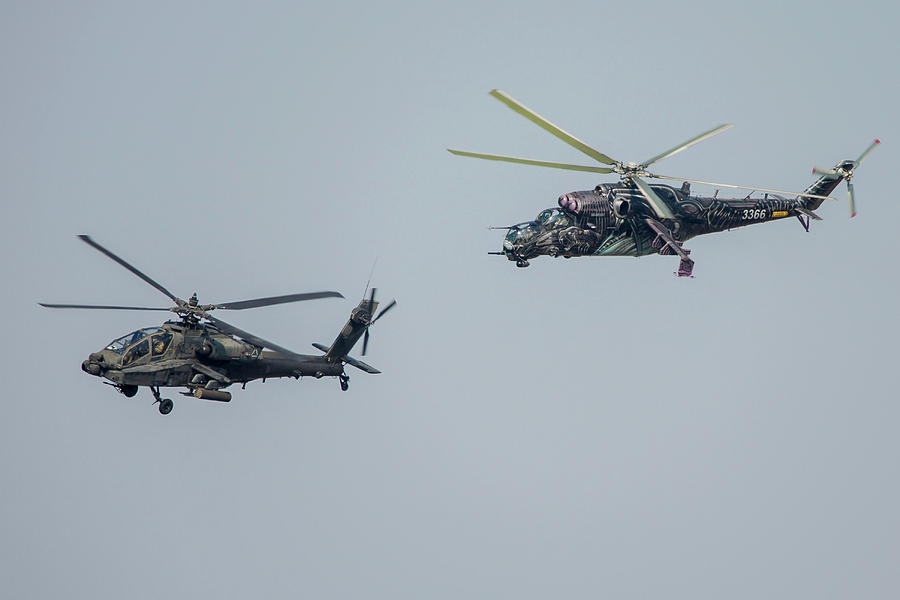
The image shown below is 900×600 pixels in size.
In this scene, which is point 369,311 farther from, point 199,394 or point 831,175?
point 831,175

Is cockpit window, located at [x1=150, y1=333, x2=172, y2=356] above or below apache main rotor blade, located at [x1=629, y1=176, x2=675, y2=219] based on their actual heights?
below

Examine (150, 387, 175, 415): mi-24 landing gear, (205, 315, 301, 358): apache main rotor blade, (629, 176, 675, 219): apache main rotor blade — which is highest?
(629, 176, 675, 219): apache main rotor blade

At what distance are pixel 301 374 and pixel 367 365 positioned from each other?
2988mm

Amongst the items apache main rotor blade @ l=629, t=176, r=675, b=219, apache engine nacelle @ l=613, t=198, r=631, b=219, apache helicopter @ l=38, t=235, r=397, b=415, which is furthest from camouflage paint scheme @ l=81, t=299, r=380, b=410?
apache main rotor blade @ l=629, t=176, r=675, b=219

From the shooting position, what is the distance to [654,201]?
160ft

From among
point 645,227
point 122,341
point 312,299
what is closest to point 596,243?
point 645,227

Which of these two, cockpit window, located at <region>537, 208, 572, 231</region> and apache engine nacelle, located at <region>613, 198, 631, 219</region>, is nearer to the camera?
cockpit window, located at <region>537, 208, 572, 231</region>

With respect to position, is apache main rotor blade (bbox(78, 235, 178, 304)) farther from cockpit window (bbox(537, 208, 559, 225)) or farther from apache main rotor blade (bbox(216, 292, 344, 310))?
cockpit window (bbox(537, 208, 559, 225))

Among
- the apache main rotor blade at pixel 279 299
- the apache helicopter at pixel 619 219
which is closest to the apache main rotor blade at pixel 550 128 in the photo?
the apache helicopter at pixel 619 219

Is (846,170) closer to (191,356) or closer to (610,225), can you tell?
(610,225)

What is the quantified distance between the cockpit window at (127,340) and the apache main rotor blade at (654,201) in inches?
761

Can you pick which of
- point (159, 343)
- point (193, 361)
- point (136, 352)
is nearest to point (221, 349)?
point (193, 361)

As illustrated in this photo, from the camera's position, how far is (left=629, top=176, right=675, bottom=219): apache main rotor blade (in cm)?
4878

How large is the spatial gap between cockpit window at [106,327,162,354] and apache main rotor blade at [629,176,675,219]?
19335 millimetres
